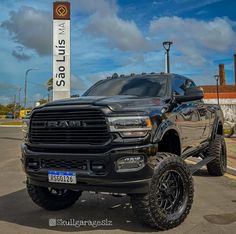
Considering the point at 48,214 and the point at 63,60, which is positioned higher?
the point at 63,60

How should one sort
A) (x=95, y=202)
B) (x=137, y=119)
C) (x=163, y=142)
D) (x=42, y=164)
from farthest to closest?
(x=95, y=202) < (x=163, y=142) < (x=42, y=164) < (x=137, y=119)

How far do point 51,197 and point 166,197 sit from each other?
6.20ft

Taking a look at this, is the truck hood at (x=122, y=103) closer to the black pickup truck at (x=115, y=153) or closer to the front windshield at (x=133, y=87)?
the black pickup truck at (x=115, y=153)

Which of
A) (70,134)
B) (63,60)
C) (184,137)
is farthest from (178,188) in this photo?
(63,60)

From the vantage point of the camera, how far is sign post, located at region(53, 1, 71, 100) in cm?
1636

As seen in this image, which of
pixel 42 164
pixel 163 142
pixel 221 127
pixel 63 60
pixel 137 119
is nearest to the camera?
pixel 137 119

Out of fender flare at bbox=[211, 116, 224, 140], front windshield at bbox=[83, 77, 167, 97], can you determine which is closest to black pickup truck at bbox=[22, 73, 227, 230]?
front windshield at bbox=[83, 77, 167, 97]

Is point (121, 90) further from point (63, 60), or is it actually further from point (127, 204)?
point (63, 60)

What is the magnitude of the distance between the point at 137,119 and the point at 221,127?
4825 mm

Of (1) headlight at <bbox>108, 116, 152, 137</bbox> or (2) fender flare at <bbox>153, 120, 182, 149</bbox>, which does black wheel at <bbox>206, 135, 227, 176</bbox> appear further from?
(1) headlight at <bbox>108, 116, 152, 137</bbox>

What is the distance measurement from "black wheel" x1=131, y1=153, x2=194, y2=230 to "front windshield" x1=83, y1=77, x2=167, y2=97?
1427 mm

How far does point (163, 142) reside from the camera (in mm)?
5410

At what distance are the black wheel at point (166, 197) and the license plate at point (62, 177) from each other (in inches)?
30.2

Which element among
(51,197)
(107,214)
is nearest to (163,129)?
(107,214)
